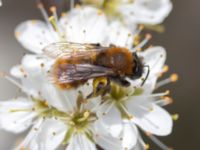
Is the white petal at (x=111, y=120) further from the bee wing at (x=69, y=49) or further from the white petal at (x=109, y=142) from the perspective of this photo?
the bee wing at (x=69, y=49)

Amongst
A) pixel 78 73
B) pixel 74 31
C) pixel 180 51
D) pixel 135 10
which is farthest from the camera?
pixel 180 51

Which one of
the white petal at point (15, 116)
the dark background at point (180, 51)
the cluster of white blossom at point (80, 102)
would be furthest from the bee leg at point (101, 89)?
the dark background at point (180, 51)

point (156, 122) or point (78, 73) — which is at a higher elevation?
point (78, 73)

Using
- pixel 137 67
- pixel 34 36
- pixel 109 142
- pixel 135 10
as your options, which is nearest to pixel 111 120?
pixel 109 142

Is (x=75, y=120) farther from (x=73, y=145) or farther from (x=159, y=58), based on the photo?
(x=159, y=58)

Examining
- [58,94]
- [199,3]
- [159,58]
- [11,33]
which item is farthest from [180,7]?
[58,94]

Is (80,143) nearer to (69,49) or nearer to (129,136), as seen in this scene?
(129,136)

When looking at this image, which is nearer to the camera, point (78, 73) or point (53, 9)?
point (78, 73)

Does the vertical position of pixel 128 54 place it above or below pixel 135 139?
above
